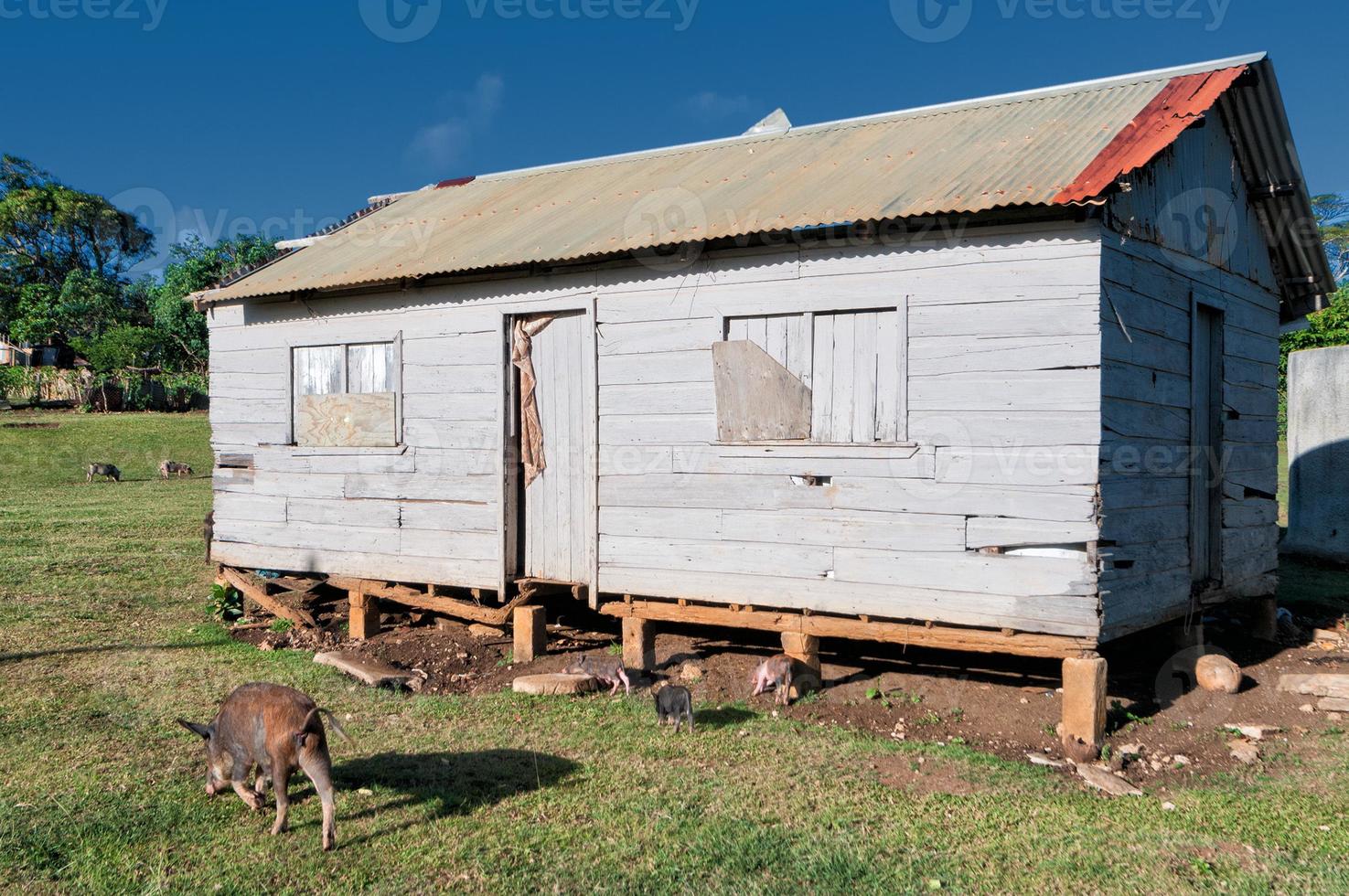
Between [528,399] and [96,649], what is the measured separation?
484 cm

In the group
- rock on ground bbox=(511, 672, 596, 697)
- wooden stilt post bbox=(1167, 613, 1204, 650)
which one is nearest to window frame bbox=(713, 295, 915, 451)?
rock on ground bbox=(511, 672, 596, 697)

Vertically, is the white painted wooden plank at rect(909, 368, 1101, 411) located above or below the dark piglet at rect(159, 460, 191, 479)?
above

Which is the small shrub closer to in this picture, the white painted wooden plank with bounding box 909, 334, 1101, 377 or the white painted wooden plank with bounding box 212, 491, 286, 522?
the white painted wooden plank with bounding box 212, 491, 286, 522

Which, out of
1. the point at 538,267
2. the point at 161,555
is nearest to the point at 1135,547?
the point at 538,267

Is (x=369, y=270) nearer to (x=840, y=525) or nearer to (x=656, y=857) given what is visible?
(x=840, y=525)

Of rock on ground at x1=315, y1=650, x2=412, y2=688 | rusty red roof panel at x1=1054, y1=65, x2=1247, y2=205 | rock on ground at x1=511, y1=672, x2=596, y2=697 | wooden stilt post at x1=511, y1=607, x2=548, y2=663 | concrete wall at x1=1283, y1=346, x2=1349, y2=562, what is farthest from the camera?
concrete wall at x1=1283, y1=346, x2=1349, y2=562

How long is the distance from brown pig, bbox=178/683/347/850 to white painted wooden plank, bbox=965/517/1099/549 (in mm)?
4699

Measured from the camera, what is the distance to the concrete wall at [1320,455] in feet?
48.3

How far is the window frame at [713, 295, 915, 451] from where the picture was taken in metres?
7.93

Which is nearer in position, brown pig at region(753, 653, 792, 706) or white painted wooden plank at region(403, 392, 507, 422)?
brown pig at region(753, 653, 792, 706)

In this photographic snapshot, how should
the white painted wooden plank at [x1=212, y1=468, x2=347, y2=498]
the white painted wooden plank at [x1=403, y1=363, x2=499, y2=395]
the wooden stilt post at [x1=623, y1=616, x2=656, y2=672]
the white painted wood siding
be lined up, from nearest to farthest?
the wooden stilt post at [x1=623, y1=616, x2=656, y2=672] → the white painted wood siding → the white painted wooden plank at [x1=403, y1=363, x2=499, y2=395] → the white painted wooden plank at [x1=212, y1=468, x2=347, y2=498]

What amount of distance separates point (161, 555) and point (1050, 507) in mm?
12646

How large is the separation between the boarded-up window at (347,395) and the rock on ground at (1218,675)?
787 cm

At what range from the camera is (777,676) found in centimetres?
823
